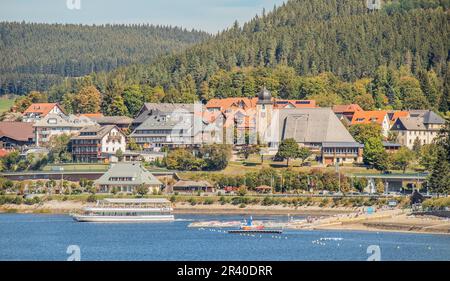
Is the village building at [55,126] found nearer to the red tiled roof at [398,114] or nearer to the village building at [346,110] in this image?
the village building at [346,110]

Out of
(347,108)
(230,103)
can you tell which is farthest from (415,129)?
(230,103)

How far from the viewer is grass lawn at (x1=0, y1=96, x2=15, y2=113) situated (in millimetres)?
115625

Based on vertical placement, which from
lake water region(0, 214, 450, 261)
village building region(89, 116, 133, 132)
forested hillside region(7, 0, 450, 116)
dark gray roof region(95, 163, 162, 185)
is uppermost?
forested hillside region(7, 0, 450, 116)

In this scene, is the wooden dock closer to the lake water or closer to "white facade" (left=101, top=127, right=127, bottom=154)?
the lake water

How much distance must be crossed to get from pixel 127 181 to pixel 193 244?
92.5 ft

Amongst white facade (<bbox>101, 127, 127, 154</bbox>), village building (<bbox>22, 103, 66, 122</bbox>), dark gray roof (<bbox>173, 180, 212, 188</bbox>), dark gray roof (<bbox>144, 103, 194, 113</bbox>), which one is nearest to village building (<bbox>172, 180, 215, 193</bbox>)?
dark gray roof (<bbox>173, 180, 212, 188</bbox>)

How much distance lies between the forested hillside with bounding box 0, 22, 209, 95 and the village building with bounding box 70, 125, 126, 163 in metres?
10.6

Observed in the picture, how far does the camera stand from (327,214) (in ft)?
214

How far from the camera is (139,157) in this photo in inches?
3260

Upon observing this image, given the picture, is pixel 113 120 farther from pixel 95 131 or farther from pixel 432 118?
pixel 432 118

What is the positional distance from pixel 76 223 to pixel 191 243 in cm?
1611

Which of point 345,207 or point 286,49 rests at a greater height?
point 286,49
